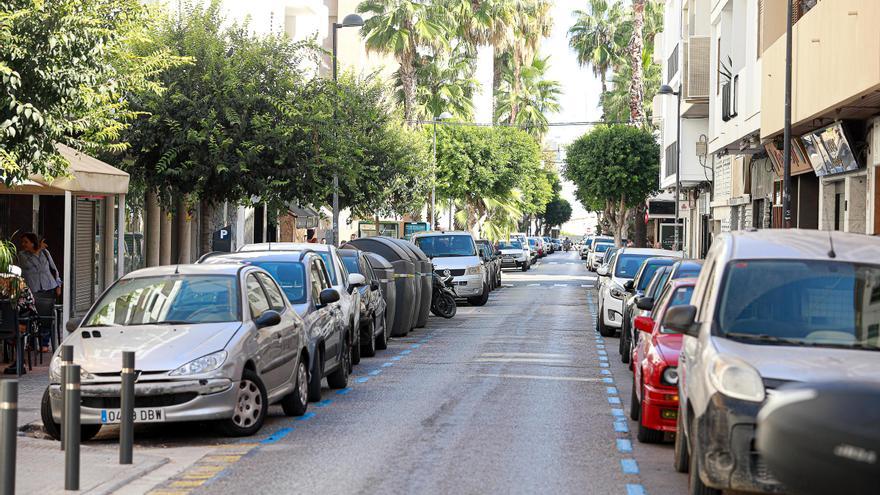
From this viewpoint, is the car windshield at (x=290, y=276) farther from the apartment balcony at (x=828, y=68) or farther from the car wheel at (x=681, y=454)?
the apartment balcony at (x=828, y=68)

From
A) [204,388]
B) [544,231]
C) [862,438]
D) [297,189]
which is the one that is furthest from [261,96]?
[544,231]

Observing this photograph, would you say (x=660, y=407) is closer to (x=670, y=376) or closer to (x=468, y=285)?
(x=670, y=376)

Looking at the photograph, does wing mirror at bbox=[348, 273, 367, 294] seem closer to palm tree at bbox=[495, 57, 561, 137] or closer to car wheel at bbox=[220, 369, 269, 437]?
car wheel at bbox=[220, 369, 269, 437]

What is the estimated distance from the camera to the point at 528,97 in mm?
75625

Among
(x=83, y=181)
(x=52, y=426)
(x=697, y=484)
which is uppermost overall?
(x=83, y=181)

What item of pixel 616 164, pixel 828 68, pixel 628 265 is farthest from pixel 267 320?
pixel 616 164

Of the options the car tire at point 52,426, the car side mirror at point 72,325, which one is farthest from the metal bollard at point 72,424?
the car side mirror at point 72,325

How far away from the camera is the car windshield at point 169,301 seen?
40.8 ft


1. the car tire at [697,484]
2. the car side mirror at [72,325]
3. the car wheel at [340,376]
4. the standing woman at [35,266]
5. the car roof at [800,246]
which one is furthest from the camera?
the standing woman at [35,266]

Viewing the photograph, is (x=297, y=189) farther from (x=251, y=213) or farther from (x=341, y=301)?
(x=251, y=213)

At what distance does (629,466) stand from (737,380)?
3316 mm

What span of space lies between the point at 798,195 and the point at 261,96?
1279cm

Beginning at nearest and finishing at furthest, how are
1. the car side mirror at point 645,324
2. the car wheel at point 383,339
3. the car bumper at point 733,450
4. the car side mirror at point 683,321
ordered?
the car bumper at point 733,450 < the car side mirror at point 683,321 < the car side mirror at point 645,324 < the car wheel at point 383,339

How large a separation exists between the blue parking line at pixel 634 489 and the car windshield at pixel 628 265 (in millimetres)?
16530
